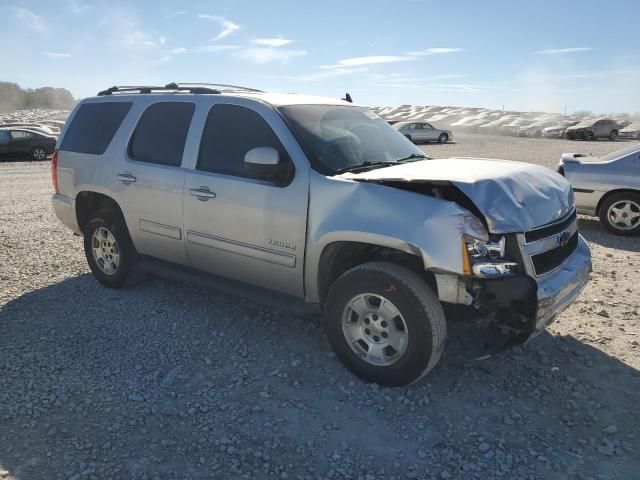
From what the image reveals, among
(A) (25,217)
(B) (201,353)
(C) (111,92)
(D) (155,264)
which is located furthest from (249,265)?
(A) (25,217)

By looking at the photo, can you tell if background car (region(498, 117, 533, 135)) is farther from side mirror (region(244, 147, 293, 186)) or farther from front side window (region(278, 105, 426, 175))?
side mirror (region(244, 147, 293, 186))

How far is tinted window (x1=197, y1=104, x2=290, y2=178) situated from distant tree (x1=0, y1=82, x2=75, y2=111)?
88.2 meters

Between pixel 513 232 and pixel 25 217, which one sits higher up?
pixel 513 232

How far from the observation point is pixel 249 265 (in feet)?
13.4

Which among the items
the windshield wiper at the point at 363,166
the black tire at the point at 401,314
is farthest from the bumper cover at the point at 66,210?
the black tire at the point at 401,314

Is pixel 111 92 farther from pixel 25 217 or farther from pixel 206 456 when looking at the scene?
pixel 25 217

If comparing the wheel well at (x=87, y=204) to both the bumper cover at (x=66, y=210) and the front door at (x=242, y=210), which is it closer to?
the bumper cover at (x=66, y=210)

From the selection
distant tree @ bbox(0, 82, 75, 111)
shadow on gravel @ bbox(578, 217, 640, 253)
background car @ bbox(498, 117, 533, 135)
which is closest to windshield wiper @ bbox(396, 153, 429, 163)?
shadow on gravel @ bbox(578, 217, 640, 253)

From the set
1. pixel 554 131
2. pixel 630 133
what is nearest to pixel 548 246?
pixel 554 131

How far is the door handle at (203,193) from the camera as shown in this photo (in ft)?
13.8

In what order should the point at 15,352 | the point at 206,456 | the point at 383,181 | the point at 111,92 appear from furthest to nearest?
the point at 111,92 < the point at 15,352 < the point at 383,181 < the point at 206,456

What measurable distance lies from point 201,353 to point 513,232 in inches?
96.2

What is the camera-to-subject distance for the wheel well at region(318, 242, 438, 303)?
359 centimetres

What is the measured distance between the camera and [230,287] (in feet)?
14.0
